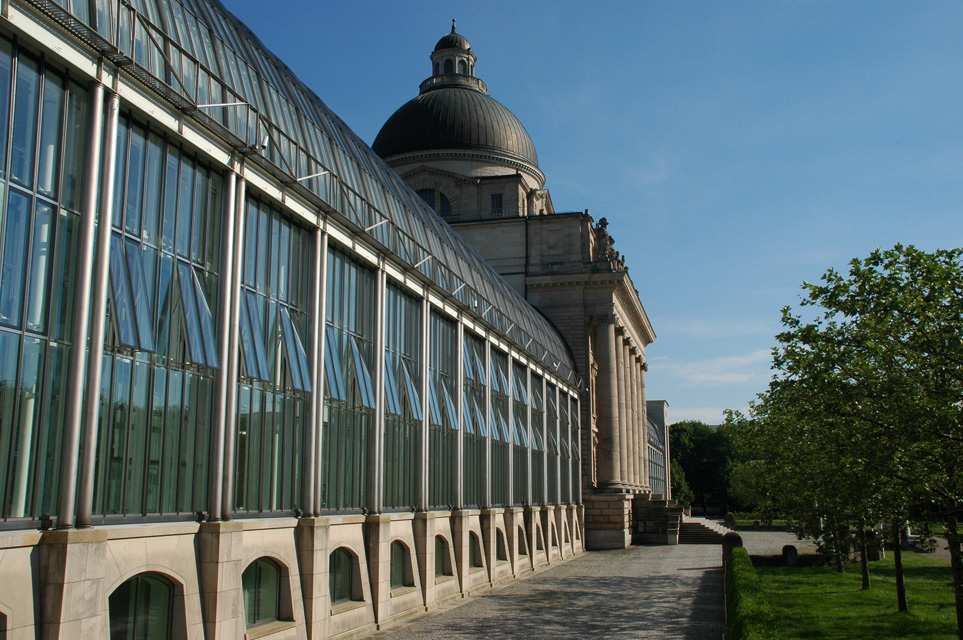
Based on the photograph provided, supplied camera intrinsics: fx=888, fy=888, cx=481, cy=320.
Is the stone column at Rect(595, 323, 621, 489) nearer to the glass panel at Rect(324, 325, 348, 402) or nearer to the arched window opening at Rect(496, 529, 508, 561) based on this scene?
the arched window opening at Rect(496, 529, 508, 561)

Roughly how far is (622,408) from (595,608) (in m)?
44.1

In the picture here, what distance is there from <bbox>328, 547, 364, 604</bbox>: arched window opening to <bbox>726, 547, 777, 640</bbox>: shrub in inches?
366

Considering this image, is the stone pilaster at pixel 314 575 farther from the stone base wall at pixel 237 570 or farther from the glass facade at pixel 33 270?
the glass facade at pixel 33 270

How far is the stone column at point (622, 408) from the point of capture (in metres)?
70.4

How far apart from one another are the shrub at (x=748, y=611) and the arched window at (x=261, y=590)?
31.2 ft

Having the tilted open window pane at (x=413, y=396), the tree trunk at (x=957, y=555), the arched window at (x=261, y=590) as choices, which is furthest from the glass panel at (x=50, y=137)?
the tree trunk at (x=957, y=555)

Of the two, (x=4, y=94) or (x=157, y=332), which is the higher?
(x=4, y=94)

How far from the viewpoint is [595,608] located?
2817cm

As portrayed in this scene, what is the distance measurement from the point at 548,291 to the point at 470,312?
3264 cm

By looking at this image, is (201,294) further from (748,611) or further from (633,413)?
(633,413)

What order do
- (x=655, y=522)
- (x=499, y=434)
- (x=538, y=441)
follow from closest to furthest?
(x=499, y=434), (x=538, y=441), (x=655, y=522)

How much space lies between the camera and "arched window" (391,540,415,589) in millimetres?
26156

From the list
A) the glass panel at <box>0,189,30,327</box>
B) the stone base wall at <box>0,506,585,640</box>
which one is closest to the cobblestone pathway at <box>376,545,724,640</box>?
the stone base wall at <box>0,506,585,640</box>

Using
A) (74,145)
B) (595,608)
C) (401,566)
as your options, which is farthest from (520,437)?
(74,145)
